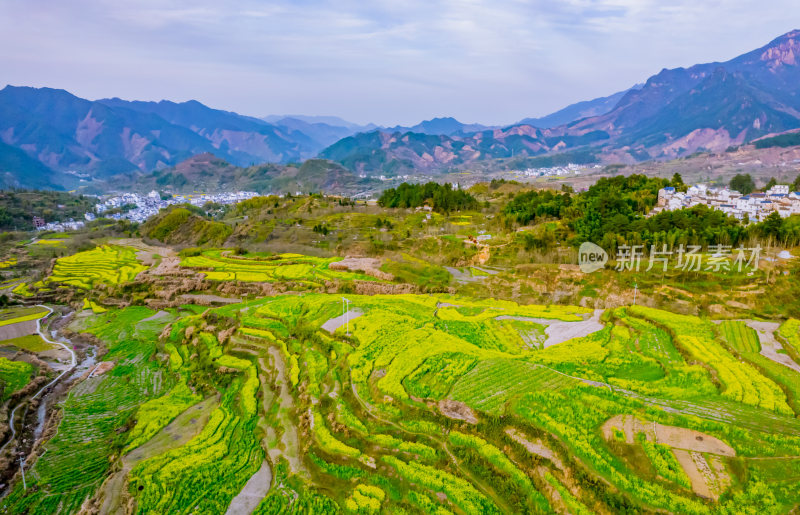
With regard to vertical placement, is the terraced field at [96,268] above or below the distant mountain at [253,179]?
below

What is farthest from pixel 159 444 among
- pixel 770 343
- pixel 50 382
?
pixel 770 343

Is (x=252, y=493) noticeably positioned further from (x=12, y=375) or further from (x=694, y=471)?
(x=12, y=375)

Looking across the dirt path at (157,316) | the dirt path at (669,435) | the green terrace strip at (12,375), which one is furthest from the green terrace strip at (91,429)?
the dirt path at (669,435)

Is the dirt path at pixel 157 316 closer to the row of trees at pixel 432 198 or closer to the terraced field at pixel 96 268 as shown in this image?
the terraced field at pixel 96 268

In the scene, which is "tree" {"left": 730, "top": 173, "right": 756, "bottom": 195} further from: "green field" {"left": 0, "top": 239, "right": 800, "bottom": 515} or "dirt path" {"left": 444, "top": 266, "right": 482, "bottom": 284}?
"green field" {"left": 0, "top": 239, "right": 800, "bottom": 515}

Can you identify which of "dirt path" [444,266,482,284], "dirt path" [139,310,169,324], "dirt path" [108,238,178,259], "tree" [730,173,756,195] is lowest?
"dirt path" [139,310,169,324]

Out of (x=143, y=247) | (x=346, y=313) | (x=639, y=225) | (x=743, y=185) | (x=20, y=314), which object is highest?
(x=743, y=185)

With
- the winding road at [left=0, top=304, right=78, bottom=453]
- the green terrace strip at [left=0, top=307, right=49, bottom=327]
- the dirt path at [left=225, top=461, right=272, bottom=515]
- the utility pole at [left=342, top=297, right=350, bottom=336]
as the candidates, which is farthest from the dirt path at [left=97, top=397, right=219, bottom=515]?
the green terrace strip at [left=0, top=307, right=49, bottom=327]
